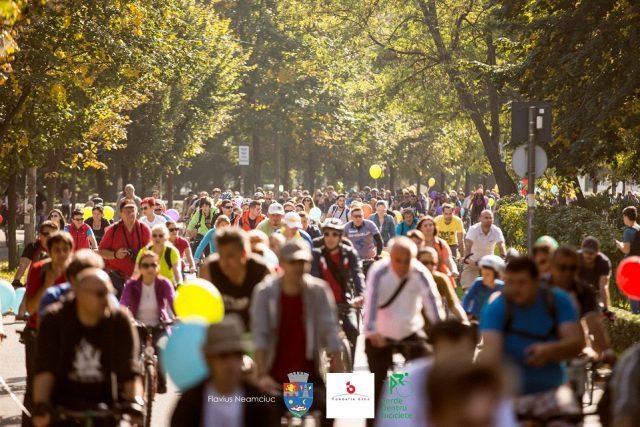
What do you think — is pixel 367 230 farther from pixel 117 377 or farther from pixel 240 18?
→ pixel 240 18

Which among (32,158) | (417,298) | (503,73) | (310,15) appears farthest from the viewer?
(310,15)

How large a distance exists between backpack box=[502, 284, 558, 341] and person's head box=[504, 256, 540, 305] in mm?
74

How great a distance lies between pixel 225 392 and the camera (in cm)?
577

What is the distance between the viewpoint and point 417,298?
1035 centimetres

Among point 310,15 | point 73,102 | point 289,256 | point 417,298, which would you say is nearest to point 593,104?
point 73,102

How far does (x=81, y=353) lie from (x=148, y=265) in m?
4.66

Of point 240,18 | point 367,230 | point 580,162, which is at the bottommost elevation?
point 367,230

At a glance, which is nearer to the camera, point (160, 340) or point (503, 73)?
point (160, 340)

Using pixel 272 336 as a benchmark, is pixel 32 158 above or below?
above

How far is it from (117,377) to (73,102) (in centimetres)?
2312

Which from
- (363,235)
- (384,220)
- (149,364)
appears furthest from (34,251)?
(384,220)

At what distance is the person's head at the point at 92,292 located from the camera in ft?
24.0

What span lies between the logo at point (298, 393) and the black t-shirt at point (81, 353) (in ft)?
4.01

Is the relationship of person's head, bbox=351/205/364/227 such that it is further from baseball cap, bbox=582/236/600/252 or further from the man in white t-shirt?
baseball cap, bbox=582/236/600/252
